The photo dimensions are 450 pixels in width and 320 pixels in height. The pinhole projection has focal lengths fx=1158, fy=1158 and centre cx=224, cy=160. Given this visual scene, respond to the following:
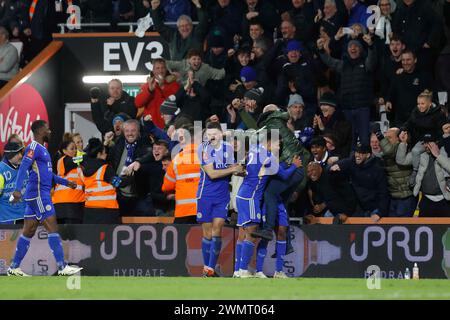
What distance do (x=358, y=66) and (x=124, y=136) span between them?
13.1 feet

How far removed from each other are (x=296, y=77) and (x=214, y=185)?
3869 mm

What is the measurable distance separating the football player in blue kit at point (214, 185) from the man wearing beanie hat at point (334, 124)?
2.64 meters

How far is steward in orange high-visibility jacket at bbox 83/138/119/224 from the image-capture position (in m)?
17.6

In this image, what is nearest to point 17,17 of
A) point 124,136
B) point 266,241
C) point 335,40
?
point 124,136

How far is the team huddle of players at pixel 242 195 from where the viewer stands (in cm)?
1554

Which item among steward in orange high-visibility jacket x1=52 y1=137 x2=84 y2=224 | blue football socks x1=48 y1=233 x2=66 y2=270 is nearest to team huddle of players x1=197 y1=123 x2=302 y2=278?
blue football socks x1=48 y1=233 x2=66 y2=270

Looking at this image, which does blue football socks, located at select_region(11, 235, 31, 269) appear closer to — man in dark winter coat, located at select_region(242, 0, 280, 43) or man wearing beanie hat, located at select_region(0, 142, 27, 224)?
man wearing beanie hat, located at select_region(0, 142, 27, 224)

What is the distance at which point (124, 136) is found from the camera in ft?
61.2

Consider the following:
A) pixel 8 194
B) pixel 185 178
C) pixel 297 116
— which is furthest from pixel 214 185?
pixel 8 194

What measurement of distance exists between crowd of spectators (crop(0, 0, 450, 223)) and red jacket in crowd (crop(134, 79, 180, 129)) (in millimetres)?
23

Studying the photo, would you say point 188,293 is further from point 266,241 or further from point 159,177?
point 159,177

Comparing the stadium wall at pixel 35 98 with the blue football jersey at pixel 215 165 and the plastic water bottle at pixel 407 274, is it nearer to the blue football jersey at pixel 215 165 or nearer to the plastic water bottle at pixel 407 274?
the blue football jersey at pixel 215 165

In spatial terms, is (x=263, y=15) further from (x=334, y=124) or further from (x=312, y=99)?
(x=334, y=124)

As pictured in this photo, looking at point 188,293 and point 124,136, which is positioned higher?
point 124,136
